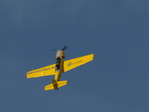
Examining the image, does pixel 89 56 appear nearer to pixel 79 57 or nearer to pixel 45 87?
pixel 79 57

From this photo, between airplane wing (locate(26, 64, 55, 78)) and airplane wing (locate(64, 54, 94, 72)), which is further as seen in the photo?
airplane wing (locate(26, 64, 55, 78))

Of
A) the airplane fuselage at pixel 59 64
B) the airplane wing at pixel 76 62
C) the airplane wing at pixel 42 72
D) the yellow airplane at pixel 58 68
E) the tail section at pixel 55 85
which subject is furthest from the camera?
the airplane wing at pixel 42 72

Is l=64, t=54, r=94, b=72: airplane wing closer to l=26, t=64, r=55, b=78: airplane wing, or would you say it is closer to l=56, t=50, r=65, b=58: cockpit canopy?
l=56, t=50, r=65, b=58: cockpit canopy

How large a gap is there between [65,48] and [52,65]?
394cm

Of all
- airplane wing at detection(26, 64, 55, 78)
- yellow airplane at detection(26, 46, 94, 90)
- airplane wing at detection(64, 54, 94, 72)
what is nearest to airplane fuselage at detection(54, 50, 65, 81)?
yellow airplane at detection(26, 46, 94, 90)

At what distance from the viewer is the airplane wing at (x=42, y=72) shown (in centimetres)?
7832

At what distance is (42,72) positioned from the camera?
3127 inches

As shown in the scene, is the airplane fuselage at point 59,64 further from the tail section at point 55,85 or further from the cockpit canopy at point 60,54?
the tail section at point 55,85

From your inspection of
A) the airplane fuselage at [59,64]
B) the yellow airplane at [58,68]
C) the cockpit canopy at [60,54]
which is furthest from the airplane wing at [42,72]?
the cockpit canopy at [60,54]

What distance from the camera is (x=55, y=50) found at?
261ft

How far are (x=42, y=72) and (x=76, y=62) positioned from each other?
7.62m

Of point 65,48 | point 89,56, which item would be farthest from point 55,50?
point 89,56

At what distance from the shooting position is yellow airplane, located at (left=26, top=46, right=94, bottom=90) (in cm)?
7240

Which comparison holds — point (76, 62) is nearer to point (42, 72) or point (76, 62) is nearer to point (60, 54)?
point (60, 54)
